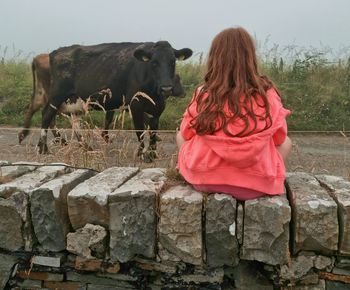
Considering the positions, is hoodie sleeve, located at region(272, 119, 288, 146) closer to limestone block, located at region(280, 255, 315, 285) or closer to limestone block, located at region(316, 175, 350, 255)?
limestone block, located at region(316, 175, 350, 255)

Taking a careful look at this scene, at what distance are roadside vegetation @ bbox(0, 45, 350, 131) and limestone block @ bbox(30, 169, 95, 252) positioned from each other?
5.69m

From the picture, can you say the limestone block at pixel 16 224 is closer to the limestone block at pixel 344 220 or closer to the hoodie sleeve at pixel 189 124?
the hoodie sleeve at pixel 189 124

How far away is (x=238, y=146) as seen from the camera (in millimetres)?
2879

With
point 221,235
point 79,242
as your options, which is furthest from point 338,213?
point 79,242

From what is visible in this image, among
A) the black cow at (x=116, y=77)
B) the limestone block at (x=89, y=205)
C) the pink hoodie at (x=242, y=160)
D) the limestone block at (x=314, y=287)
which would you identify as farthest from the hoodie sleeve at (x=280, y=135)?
the black cow at (x=116, y=77)

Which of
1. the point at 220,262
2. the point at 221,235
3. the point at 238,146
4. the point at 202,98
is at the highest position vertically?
the point at 202,98

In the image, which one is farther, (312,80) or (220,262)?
(312,80)

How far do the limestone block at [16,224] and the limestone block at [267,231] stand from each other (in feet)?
4.26

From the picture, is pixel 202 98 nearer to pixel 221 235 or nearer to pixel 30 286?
pixel 221 235

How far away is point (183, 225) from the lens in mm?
2848

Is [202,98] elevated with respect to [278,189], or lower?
elevated

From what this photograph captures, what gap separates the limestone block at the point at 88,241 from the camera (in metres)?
2.95

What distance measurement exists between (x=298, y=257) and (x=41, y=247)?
5.08 ft

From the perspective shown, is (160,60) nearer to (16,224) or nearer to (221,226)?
(16,224)
